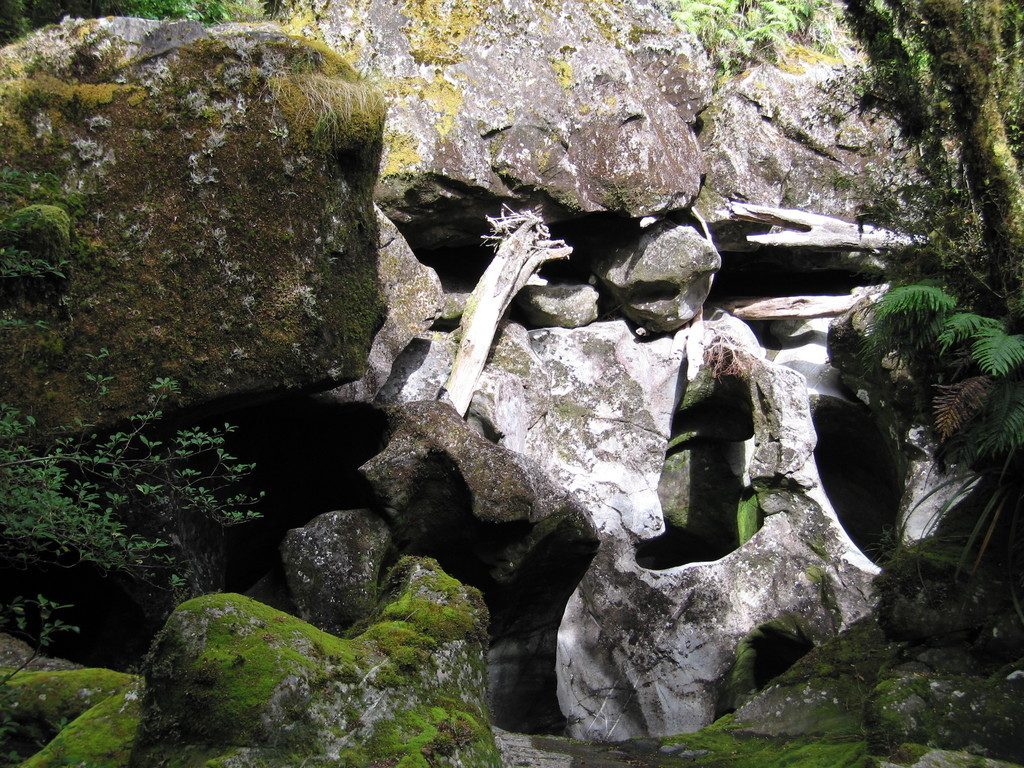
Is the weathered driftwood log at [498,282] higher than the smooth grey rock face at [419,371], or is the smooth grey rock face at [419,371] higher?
the weathered driftwood log at [498,282]

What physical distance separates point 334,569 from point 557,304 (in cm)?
537

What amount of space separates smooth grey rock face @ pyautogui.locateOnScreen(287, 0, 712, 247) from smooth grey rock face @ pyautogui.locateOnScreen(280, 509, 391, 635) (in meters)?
4.16

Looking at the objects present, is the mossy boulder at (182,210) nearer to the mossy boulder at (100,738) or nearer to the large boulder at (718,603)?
the mossy boulder at (100,738)

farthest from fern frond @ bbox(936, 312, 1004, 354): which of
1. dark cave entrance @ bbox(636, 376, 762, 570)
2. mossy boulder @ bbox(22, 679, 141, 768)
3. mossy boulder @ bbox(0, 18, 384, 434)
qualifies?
dark cave entrance @ bbox(636, 376, 762, 570)

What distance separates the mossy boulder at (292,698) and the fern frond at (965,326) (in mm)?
3488

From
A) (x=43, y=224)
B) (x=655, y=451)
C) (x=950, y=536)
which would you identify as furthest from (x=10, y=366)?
(x=655, y=451)

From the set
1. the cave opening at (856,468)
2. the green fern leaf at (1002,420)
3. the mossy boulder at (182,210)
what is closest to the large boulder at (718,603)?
the cave opening at (856,468)

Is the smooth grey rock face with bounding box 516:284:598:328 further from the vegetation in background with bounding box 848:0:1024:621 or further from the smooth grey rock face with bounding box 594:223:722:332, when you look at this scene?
the vegetation in background with bounding box 848:0:1024:621

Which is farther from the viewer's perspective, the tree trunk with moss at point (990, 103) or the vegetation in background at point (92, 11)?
the vegetation in background at point (92, 11)

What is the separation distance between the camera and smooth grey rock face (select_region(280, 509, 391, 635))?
5.31m

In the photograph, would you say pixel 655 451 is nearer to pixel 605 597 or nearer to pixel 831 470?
pixel 605 597

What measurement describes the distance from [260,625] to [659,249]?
756cm

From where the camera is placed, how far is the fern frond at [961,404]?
4.48 metres

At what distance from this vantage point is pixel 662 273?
31.8 feet
